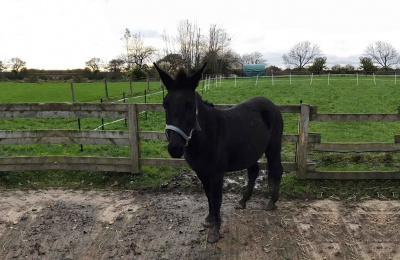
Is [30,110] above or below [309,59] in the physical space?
below

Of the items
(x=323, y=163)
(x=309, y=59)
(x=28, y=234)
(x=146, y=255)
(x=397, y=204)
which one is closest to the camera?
(x=146, y=255)

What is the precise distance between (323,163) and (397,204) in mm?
1782

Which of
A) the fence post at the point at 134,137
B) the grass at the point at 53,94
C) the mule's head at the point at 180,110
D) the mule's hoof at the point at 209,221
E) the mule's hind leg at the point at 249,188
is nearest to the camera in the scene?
the mule's head at the point at 180,110

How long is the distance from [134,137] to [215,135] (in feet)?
7.83

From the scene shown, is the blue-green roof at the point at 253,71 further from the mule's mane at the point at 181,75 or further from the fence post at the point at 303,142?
the mule's mane at the point at 181,75

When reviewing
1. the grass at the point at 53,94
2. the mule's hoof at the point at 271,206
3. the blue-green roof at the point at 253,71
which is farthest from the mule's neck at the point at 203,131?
the blue-green roof at the point at 253,71

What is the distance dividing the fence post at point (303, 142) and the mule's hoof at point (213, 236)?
2.30m

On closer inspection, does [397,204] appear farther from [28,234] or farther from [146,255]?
[28,234]

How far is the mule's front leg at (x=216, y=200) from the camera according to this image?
11.2 feet

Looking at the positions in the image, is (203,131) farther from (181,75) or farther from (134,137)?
(134,137)

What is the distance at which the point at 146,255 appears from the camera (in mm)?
3236

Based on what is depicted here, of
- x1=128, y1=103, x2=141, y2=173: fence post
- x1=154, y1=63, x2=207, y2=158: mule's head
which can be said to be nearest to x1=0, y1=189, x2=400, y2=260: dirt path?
x1=128, y1=103, x2=141, y2=173: fence post

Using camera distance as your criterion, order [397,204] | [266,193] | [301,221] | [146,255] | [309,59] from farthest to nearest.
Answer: [309,59], [266,193], [397,204], [301,221], [146,255]

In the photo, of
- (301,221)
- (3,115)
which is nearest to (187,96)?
(301,221)
